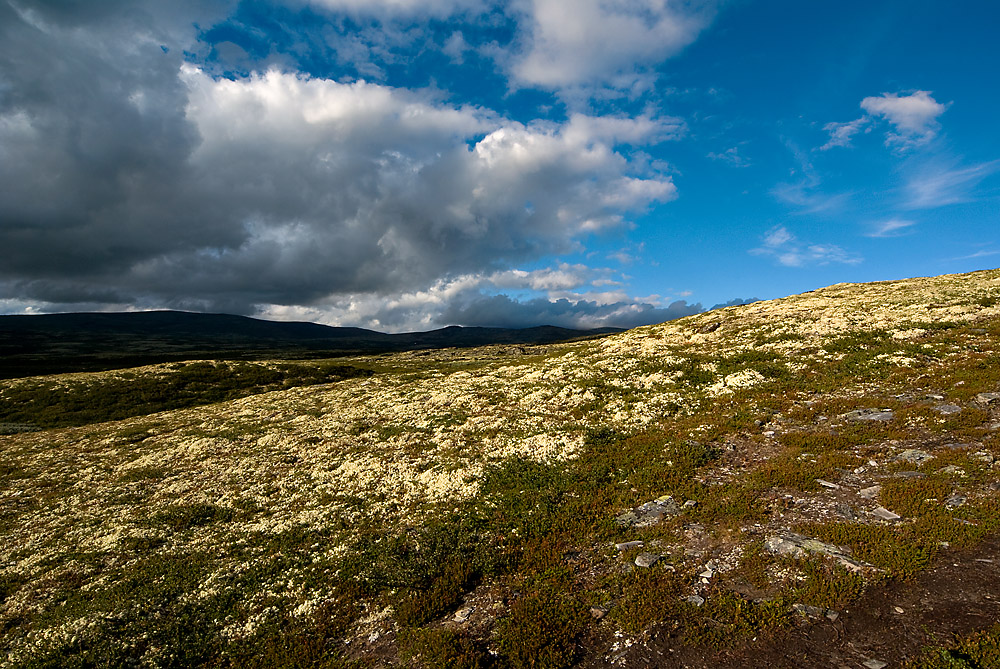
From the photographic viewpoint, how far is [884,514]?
1496 cm

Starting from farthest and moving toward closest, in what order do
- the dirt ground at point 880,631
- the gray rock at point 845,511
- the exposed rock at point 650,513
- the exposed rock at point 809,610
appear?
the exposed rock at point 650,513 → the gray rock at point 845,511 → the exposed rock at point 809,610 → the dirt ground at point 880,631

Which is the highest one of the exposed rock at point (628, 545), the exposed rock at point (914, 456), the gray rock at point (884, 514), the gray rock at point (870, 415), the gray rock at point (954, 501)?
the gray rock at point (870, 415)

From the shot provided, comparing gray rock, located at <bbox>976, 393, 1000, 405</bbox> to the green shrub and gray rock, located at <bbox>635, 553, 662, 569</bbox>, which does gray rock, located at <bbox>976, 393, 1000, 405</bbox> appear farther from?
the green shrub

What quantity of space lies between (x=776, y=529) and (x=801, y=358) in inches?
1001

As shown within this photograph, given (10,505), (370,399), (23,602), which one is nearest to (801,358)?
(370,399)

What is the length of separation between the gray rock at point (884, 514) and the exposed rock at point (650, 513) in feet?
21.0

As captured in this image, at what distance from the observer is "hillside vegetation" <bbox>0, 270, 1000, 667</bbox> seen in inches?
502

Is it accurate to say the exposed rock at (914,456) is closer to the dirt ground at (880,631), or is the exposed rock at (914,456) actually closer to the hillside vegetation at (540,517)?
the hillside vegetation at (540,517)

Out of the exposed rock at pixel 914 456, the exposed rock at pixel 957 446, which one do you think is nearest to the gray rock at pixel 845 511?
the exposed rock at pixel 914 456

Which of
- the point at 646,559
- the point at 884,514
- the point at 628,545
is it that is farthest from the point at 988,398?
the point at 646,559

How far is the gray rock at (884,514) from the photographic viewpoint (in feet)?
48.2

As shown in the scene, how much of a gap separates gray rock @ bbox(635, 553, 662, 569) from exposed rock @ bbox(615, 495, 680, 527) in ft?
7.14

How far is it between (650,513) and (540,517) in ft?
15.0

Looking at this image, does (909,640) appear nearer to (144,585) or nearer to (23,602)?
(144,585)
